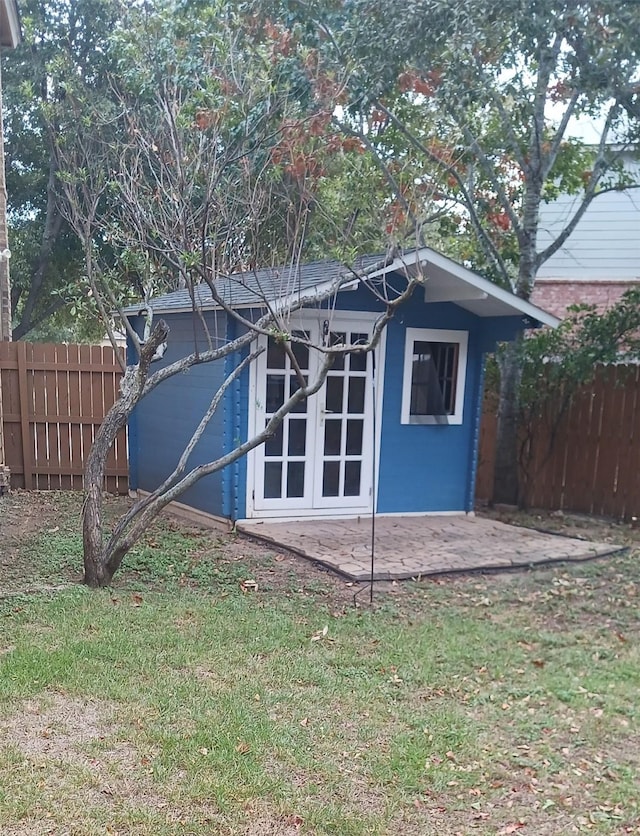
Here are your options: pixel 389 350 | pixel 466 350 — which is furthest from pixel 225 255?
pixel 466 350

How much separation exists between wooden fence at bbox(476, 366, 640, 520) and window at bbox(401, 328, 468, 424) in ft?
6.06

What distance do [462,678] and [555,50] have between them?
6.84 metres

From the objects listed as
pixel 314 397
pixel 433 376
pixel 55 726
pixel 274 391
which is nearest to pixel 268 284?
pixel 274 391

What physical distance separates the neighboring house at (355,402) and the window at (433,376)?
1cm

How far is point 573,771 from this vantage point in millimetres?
3096

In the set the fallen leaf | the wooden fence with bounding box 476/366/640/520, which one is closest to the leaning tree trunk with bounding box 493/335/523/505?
the wooden fence with bounding box 476/366/640/520

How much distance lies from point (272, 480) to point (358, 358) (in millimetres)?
1585

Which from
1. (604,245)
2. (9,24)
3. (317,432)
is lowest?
(317,432)

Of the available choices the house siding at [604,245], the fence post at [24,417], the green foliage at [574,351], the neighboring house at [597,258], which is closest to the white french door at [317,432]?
the green foliage at [574,351]

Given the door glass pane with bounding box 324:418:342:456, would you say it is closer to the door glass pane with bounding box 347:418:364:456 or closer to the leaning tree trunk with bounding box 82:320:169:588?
the door glass pane with bounding box 347:418:364:456

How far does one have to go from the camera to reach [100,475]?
5219 mm

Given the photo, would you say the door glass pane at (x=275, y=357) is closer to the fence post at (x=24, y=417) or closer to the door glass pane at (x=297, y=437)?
the door glass pane at (x=297, y=437)

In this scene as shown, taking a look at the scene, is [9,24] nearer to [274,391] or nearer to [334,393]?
[274,391]

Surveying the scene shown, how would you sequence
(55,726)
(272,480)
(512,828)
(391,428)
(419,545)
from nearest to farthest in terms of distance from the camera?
(512,828) < (55,726) < (419,545) < (272,480) < (391,428)
